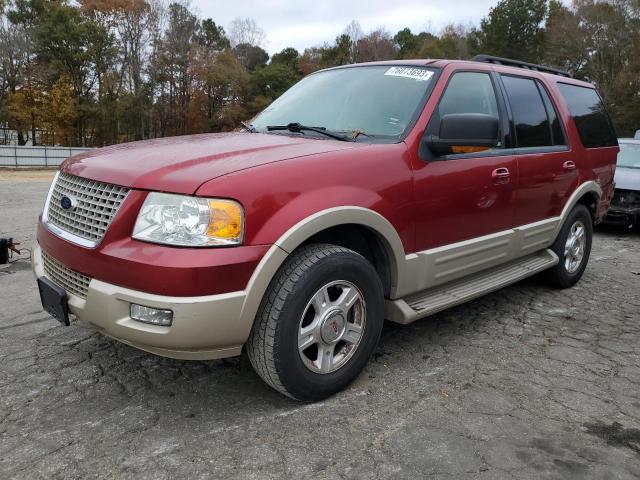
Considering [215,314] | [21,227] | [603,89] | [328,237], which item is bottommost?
[21,227]

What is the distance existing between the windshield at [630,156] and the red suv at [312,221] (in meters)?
5.66

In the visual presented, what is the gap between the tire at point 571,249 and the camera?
4.87 m

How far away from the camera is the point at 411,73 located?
3.67 m

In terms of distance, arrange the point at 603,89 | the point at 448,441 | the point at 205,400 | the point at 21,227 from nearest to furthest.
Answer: the point at 448,441 → the point at 205,400 → the point at 21,227 → the point at 603,89

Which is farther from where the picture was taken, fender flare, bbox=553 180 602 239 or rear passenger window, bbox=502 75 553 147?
fender flare, bbox=553 180 602 239

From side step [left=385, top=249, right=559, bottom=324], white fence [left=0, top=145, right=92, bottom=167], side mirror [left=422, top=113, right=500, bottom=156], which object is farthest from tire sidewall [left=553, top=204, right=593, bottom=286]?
white fence [left=0, top=145, right=92, bottom=167]

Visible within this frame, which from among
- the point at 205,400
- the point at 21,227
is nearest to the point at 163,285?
the point at 205,400

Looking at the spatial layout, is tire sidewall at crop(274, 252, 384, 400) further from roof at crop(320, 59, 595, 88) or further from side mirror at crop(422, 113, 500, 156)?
roof at crop(320, 59, 595, 88)

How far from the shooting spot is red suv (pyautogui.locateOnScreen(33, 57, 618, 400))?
2441 mm

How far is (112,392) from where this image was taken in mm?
2973

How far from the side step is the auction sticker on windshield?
1370 millimetres

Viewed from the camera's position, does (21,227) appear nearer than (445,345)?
No

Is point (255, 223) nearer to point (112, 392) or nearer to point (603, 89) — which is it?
point (112, 392)

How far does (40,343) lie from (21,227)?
478 cm
